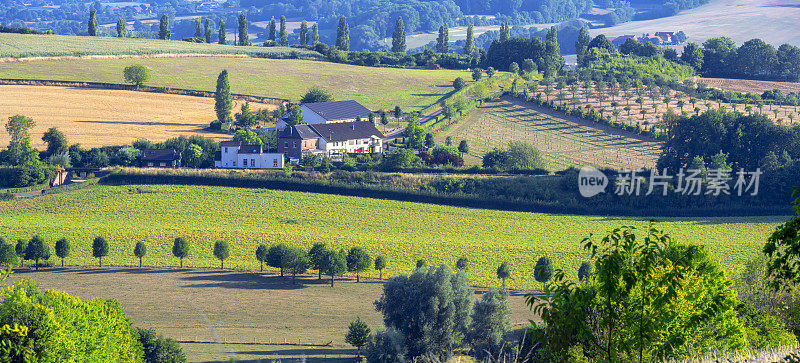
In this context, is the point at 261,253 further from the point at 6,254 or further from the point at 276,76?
the point at 276,76

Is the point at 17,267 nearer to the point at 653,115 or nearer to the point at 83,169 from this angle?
the point at 83,169

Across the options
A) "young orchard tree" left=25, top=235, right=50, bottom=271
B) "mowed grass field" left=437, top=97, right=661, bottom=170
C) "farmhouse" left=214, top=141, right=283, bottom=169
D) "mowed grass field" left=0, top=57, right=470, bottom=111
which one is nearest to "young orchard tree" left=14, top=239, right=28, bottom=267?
"young orchard tree" left=25, top=235, right=50, bottom=271

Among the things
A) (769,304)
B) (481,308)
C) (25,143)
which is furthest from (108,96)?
(769,304)

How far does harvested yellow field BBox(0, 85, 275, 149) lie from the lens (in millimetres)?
118562

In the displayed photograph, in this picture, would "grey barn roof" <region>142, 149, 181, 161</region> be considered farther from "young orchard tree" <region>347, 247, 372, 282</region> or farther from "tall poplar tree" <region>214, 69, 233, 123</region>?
"young orchard tree" <region>347, 247, 372, 282</region>

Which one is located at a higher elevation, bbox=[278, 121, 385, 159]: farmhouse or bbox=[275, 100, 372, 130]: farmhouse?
bbox=[275, 100, 372, 130]: farmhouse

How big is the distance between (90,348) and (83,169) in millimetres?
63803

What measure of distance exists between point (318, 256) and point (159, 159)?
134 ft

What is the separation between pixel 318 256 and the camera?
70.4m

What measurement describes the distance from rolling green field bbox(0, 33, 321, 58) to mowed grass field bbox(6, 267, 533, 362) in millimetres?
106487

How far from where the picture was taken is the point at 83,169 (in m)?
98.4

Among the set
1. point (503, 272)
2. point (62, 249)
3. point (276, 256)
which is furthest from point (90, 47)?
point (503, 272)

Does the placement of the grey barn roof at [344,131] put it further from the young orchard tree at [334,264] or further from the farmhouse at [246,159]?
the young orchard tree at [334,264]

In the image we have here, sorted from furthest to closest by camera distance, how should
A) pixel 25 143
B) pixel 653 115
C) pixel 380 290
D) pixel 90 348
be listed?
1. pixel 653 115
2. pixel 25 143
3. pixel 380 290
4. pixel 90 348
